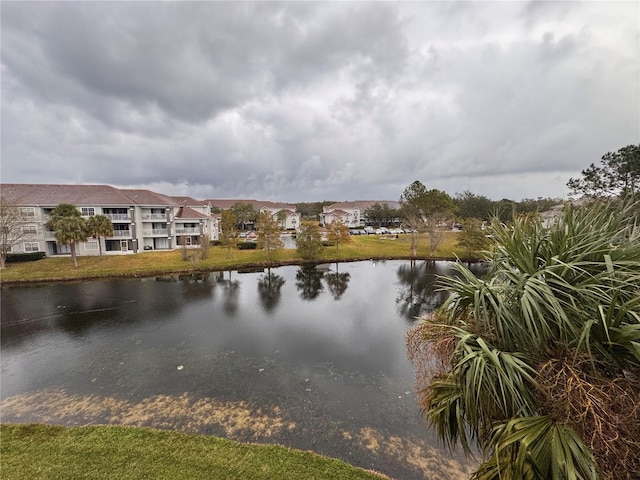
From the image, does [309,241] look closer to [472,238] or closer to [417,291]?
[417,291]

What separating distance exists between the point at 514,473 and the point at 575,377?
1157 millimetres

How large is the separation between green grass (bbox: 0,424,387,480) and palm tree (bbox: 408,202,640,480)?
404 centimetres

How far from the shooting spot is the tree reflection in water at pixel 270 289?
19984 millimetres

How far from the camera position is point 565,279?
3588mm

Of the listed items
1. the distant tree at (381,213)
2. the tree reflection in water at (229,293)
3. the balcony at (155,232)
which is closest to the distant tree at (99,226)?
the balcony at (155,232)

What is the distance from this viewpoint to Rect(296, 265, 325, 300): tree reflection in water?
2270cm

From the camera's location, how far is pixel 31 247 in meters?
32.5

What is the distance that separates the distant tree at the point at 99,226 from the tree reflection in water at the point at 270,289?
1854cm

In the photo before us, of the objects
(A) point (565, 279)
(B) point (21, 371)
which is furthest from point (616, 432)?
(B) point (21, 371)

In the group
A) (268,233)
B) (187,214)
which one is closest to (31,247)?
(187,214)

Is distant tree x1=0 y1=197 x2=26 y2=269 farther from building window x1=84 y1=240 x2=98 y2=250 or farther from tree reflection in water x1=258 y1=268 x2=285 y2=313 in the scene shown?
tree reflection in water x1=258 y1=268 x2=285 y2=313

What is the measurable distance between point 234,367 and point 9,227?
1302 inches

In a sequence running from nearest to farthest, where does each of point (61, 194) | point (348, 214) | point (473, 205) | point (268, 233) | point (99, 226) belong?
point (99, 226)
point (268, 233)
point (61, 194)
point (473, 205)
point (348, 214)

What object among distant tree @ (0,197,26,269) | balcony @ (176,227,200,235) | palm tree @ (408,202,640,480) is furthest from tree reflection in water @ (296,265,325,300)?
distant tree @ (0,197,26,269)
